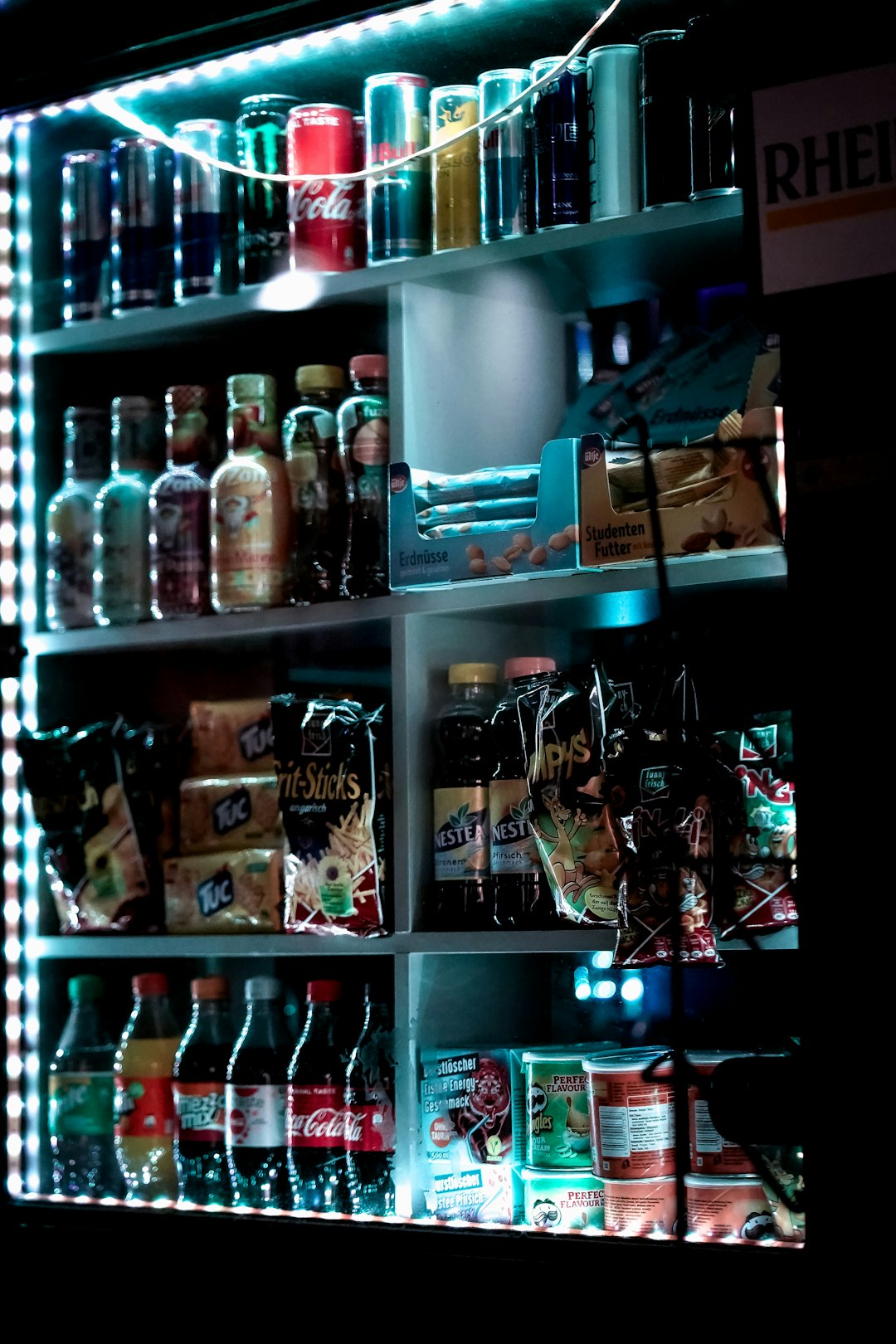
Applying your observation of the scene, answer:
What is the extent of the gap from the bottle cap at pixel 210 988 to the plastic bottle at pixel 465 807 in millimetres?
372

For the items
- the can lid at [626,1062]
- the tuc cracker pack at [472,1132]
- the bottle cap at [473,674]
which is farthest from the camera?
the bottle cap at [473,674]

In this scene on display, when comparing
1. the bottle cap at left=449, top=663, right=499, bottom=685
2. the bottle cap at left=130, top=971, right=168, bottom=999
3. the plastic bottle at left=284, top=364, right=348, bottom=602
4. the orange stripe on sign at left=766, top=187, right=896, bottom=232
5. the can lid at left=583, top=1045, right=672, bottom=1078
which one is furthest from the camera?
the bottle cap at left=130, top=971, right=168, bottom=999

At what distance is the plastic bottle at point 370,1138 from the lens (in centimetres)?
191

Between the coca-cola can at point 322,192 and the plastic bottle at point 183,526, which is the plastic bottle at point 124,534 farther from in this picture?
the coca-cola can at point 322,192

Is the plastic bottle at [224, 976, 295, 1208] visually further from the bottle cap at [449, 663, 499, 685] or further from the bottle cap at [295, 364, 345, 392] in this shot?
the bottle cap at [295, 364, 345, 392]

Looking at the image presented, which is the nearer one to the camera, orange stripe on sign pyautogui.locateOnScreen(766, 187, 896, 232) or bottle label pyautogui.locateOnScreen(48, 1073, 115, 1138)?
orange stripe on sign pyautogui.locateOnScreen(766, 187, 896, 232)

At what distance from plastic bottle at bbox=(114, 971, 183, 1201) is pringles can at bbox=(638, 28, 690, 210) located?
1239 mm

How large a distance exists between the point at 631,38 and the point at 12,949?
138cm

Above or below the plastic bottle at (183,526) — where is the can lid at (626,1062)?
below

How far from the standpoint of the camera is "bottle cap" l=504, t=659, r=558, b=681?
6.32 feet

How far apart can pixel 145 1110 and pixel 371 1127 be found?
35cm

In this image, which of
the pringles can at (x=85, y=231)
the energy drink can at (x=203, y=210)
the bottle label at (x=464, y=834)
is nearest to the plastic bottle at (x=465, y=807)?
the bottle label at (x=464, y=834)

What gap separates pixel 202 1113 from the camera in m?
2.04

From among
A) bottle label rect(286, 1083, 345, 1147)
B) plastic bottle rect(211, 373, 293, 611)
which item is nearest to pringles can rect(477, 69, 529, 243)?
plastic bottle rect(211, 373, 293, 611)
